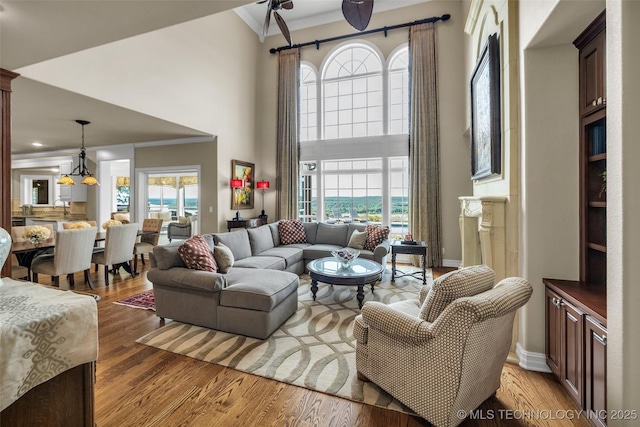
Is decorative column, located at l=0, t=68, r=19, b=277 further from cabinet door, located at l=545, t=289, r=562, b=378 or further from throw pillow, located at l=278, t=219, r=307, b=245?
cabinet door, located at l=545, t=289, r=562, b=378

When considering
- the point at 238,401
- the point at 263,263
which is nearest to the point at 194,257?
the point at 263,263

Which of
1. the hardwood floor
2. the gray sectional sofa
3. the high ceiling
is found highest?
the high ceiling

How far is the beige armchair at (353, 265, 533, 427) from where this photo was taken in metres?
1.48

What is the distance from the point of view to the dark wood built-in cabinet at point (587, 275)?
1644 millimetres

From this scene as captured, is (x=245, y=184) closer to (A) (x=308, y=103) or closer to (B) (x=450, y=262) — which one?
(A) (x=308, y=103)

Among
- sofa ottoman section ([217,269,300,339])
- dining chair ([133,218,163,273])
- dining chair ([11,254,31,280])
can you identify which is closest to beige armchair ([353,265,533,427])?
sofa ottoman section ([217,269,300,339])

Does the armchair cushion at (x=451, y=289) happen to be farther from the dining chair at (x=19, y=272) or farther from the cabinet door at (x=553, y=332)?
the dining chair at (x=19, y=272)

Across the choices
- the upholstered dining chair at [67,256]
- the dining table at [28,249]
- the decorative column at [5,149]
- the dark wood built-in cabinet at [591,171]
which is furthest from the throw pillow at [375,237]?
the dining table at [28,249]

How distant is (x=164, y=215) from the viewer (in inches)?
307

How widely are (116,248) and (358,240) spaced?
3796mm

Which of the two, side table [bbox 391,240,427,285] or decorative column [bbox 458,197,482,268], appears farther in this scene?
side table [bbox 391,240,427,285]

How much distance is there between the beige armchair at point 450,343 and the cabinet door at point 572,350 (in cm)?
38

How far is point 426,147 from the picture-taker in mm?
5824

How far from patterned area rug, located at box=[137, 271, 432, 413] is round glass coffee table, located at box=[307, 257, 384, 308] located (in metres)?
0.34
